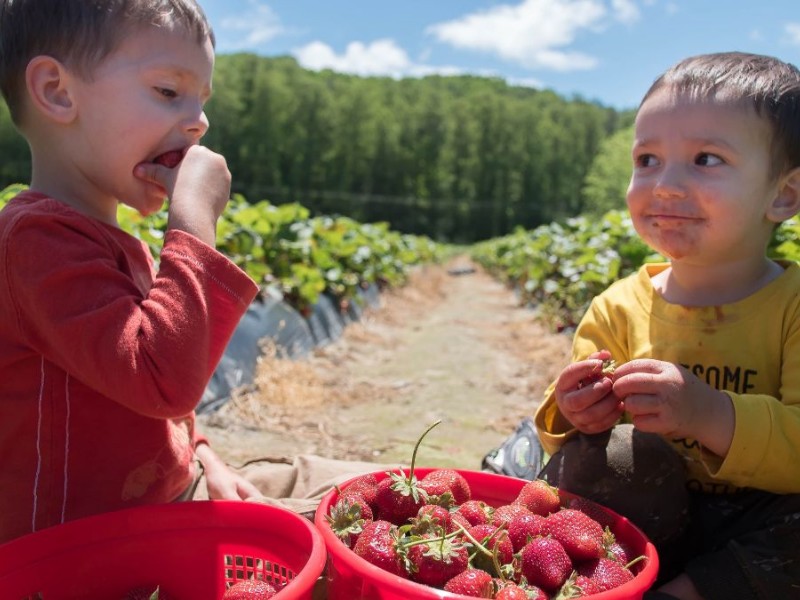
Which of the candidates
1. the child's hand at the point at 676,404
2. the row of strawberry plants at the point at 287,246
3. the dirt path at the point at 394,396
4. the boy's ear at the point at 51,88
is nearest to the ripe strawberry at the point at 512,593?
the child's hand at the point at 676,404

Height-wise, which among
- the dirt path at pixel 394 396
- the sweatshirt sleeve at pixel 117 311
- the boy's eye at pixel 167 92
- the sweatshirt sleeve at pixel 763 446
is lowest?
the dirt path at pixel 394 396

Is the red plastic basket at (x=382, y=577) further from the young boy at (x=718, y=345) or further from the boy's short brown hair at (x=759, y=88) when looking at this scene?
the boy's short brown hair at (x=759, y=88)

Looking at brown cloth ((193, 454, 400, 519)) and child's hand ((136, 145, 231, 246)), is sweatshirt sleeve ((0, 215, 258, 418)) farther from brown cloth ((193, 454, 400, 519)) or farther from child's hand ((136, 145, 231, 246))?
brown cloth ((193, 454, 400, 519))

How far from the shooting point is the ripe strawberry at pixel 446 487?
137cm

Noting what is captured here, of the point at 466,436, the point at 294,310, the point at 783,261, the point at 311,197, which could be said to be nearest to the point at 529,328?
the point at 294,310

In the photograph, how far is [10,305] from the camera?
1270 millimetres

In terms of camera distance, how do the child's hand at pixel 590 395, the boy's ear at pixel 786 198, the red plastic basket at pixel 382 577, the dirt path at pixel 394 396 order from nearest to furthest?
the red plastic basket at pixel 382 577
the child's hand at pixel 590 395
the boy's ear at pixel 786 198
the dirt path at pixel 394 396

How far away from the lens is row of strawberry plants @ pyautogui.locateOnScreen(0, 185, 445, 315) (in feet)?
15.0

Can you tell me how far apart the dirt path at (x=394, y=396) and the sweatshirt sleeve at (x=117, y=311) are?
1.93 metres

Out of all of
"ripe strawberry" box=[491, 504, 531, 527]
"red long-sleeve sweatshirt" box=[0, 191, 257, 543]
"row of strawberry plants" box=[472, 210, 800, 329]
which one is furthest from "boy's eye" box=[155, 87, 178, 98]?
"row of strawberry plants" box=[472, 210, 800, 329]

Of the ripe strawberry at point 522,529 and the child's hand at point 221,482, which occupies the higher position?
the ripe strawberry at point 522,529

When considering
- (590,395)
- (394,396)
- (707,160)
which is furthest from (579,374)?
(394,396)

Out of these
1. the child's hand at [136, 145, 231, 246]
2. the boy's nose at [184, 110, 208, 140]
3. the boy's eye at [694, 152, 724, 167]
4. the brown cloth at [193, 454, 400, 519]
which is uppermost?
the boy's eye at [694, 152, 724, 167]

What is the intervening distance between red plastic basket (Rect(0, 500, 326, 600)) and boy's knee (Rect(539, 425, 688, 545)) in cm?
66
